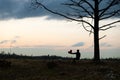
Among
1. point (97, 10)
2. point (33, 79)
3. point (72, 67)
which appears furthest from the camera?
point (97, 10)

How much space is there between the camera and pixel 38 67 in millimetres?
28578

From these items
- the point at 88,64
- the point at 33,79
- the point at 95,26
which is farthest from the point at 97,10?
the point at 33,79

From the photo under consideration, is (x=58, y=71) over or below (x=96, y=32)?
below

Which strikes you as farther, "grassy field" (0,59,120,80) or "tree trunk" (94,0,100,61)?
"tree trunk" (94,0,100,61)

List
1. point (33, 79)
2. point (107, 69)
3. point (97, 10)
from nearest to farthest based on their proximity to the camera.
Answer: point (33, 79) → point (107, 69) → point (97, 10)

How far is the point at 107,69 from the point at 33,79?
203 inches

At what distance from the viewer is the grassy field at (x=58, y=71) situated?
24.7m

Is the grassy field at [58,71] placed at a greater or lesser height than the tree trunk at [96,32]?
lesser

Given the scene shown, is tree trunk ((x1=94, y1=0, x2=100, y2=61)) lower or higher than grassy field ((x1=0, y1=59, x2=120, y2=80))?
higher

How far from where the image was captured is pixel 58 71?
2702 cm

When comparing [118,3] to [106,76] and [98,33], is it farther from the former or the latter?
[106,76]

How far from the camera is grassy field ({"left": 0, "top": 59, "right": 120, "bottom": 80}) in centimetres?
2473

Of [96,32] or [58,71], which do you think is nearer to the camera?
[58,71]

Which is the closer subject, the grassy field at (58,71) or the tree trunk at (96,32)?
the grassy field at (58,71)
